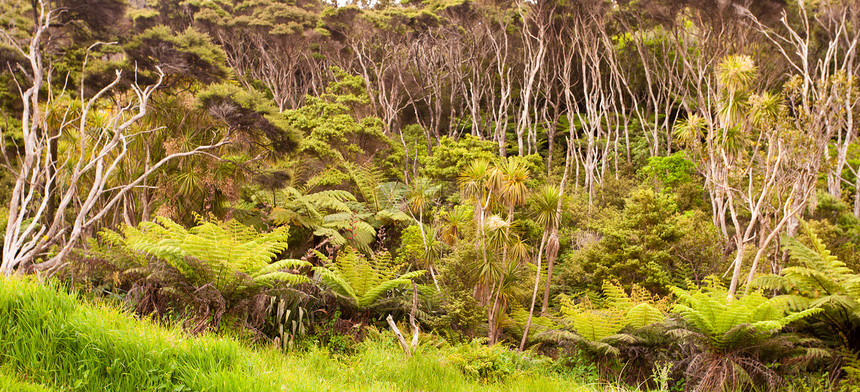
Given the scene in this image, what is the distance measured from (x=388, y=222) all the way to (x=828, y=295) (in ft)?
33.0

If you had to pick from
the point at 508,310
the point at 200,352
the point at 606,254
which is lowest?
the point at 508,310

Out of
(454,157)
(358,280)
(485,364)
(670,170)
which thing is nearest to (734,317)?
Result: (485,364)

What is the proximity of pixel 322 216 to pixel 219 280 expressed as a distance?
7838 millimetres

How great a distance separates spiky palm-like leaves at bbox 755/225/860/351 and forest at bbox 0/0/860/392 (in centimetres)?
4

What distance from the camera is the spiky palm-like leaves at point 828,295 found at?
6.18m

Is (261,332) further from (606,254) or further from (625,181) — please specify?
(625,181)

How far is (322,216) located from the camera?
13.1 meters

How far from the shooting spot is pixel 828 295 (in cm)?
653

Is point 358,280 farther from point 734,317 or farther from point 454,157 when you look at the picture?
point 454,157

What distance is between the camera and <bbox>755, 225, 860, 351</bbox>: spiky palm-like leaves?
6.18 metres

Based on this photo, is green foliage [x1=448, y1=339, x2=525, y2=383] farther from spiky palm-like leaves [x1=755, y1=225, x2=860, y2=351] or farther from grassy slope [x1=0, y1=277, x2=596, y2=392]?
spiky palm-like leaves [x1=755, y1=225, x2=860, y2=351]

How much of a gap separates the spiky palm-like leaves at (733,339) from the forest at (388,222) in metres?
0.04

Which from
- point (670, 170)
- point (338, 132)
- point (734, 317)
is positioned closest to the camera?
point (734, 317)

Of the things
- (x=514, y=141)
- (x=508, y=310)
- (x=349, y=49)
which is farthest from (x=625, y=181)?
(x=349, y=49)
